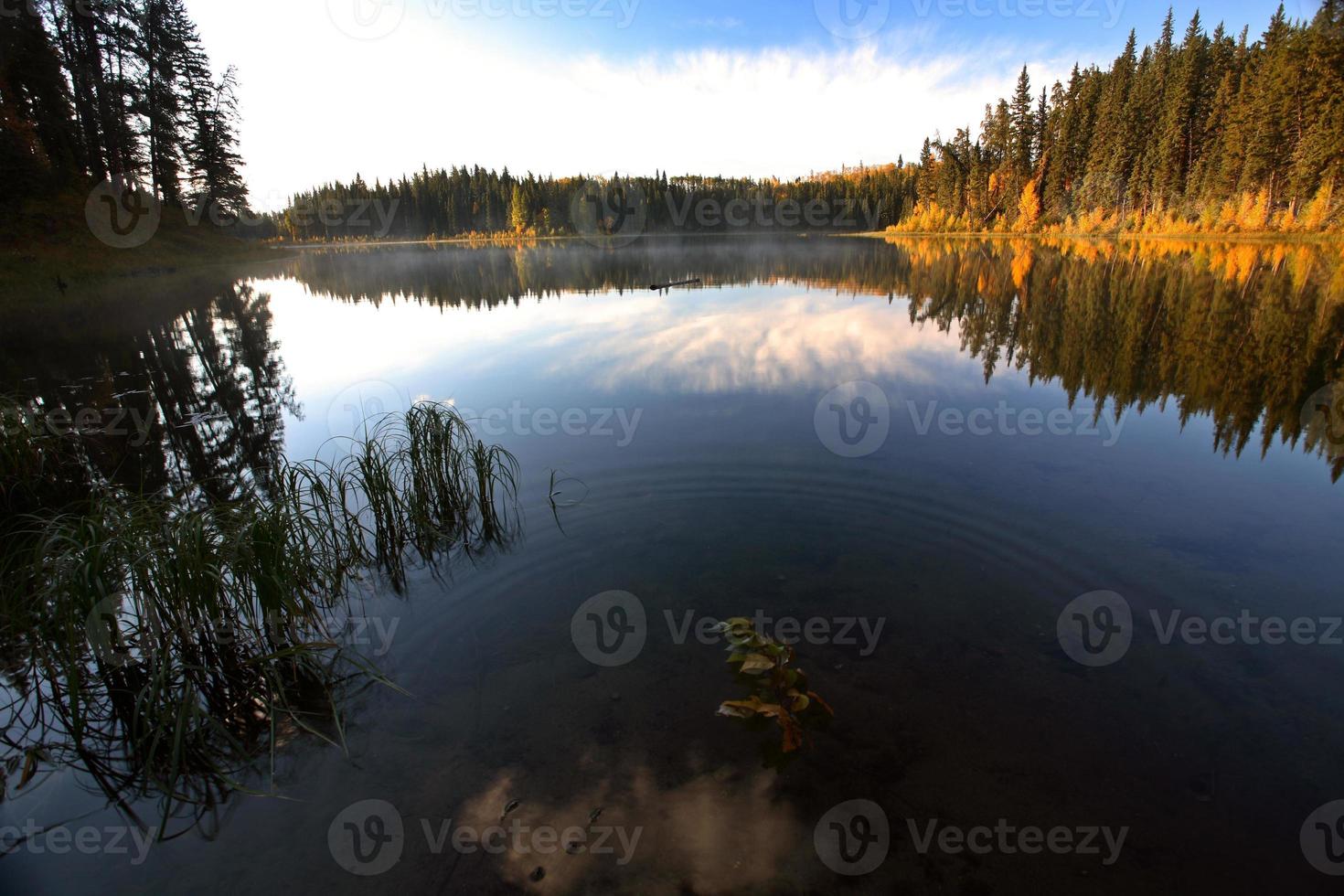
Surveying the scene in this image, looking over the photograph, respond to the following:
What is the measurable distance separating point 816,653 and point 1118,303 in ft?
79.7

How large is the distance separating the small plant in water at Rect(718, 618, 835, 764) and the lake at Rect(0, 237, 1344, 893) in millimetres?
104

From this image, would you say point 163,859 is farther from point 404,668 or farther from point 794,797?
point 794,797

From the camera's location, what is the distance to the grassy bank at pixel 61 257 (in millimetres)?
24328

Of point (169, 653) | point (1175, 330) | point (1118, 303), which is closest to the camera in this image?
point (169, 653)

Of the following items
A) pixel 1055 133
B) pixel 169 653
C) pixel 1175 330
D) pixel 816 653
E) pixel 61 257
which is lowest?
pixel 816 653

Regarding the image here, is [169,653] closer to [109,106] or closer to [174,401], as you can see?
[174,401]

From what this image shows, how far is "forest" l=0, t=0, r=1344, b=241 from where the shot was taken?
33312mm

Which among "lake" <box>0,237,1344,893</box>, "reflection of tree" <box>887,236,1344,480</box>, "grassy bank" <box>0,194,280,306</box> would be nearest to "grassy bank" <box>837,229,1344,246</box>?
"reflection of tree" <box>887,236,1344,480</box>

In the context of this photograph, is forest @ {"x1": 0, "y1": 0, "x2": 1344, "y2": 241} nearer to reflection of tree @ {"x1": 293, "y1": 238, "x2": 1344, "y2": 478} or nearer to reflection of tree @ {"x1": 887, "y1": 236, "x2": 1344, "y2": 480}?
reflection of tree @ {"x1": 293, "y1": 238, "x2": 1344, "y2": 478}

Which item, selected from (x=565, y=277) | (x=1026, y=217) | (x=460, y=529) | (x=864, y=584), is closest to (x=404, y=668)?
(x=460, y=529)

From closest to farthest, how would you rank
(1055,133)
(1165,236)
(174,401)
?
(174,401)
(1165,236)
(1055,133)

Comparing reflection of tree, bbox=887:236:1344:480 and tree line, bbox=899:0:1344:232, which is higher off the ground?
tree line, bbox=899:0:1344:232

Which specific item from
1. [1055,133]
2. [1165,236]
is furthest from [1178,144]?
[1055,133]

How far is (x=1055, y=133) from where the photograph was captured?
240 ft
